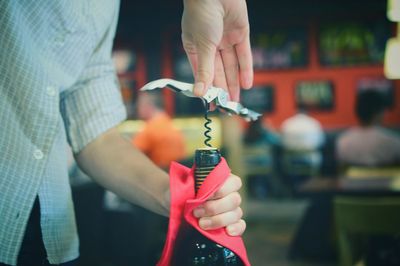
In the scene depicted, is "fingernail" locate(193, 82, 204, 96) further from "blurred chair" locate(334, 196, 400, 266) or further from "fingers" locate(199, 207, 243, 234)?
"blurred chair" locate(334, 196, 400, 266)

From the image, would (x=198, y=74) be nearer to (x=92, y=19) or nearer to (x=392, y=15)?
(x=92, y=19)

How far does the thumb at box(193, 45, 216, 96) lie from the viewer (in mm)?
663

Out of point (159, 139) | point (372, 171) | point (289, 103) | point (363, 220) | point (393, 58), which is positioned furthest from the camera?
point (289, 103)

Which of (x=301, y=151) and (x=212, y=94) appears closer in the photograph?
(x=212, y=94)

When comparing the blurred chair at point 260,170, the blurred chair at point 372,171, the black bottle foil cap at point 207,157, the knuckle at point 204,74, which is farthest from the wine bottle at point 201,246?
the blurred chair at point 260,170

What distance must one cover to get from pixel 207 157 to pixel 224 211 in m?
0.09

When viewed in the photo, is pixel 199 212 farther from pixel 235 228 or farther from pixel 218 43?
pixel 218 43

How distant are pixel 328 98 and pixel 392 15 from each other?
7856mm

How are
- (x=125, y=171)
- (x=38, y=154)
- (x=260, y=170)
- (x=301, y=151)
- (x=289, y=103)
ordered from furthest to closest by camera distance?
(x=289, y=103) < (x=260, y=170) < (x=301, y=151) < (x=125, y=171) < (x=38, y=154)

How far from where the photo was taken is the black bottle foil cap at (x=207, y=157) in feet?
2.15

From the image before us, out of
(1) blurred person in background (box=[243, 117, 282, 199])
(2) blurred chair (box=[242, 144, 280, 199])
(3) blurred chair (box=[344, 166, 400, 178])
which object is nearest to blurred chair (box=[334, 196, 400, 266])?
(3) blurred chair (box=[344, 166, 400, 178])

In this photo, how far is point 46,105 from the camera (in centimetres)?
92

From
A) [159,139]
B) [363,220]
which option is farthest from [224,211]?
[159,139]

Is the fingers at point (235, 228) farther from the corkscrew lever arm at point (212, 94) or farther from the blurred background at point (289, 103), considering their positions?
the blurred background at point (289, 103)
